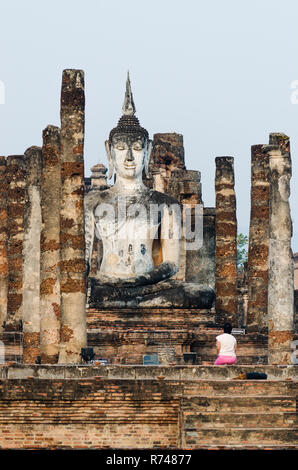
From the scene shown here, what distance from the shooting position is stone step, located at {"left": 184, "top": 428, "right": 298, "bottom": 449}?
15898 mm

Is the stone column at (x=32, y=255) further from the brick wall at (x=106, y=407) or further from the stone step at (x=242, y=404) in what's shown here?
the stone step at (x=242, y=404)

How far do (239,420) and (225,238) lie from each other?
1088cm

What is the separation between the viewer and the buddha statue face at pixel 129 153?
2741 centimetres

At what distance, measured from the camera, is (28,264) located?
2386 cm

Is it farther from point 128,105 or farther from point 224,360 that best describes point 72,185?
point 128,105

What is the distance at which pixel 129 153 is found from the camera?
27.5 m

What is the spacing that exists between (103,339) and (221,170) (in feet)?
16.6

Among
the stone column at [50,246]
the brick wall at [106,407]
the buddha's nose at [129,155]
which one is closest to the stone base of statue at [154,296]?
the buddha's nose at [129,155]

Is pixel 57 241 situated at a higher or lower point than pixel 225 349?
higher

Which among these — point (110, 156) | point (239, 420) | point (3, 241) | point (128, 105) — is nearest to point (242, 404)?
point (239, 420)

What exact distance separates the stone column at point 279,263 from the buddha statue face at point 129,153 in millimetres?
6534

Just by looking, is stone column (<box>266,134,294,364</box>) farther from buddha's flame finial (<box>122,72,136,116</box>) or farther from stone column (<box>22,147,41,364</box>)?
buddha's flame finial (<box>122,72,136,116</box>)

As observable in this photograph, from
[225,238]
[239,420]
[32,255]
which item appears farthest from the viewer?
[225,238]
